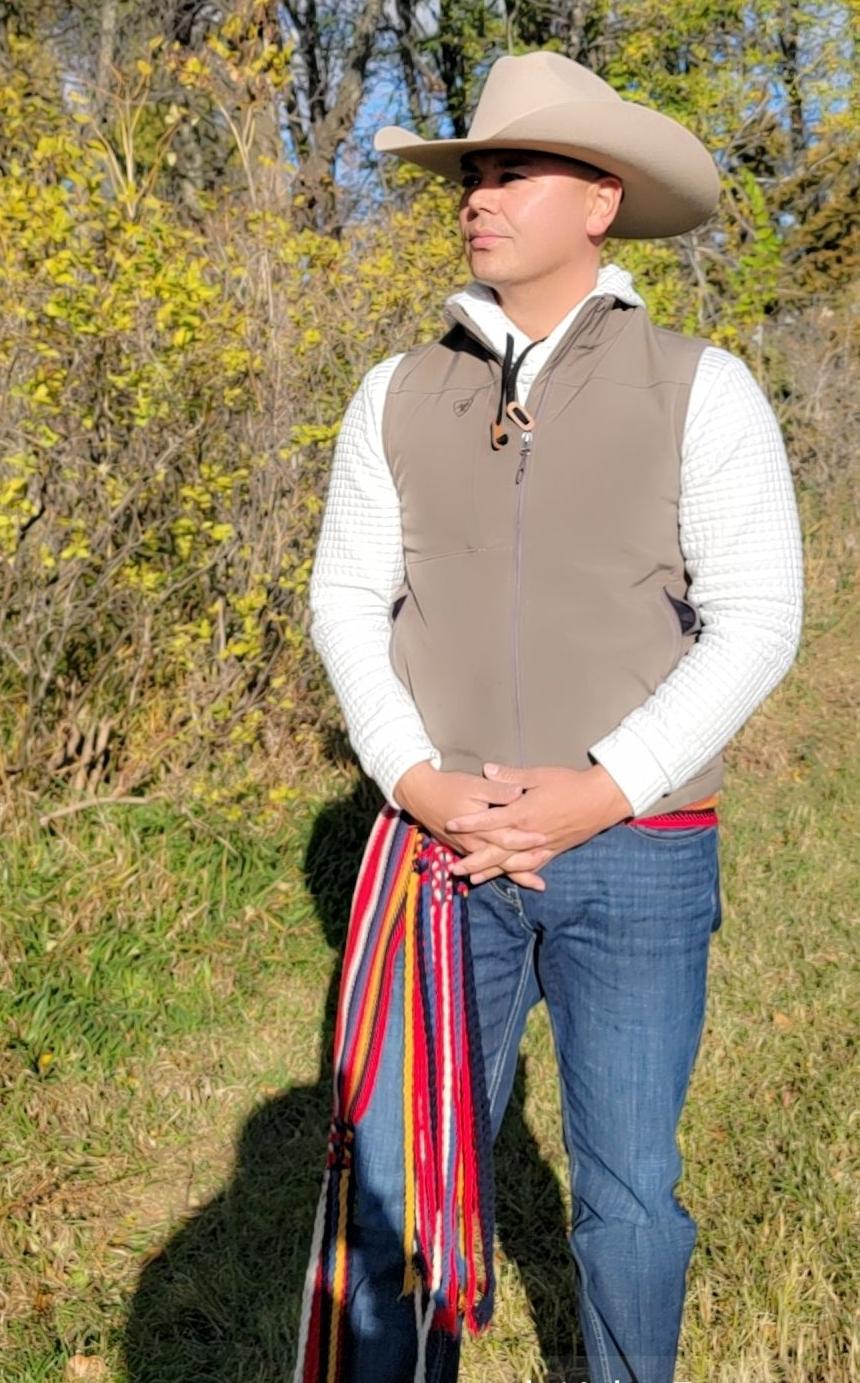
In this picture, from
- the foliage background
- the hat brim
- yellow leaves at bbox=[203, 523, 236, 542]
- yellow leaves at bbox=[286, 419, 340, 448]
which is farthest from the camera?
yellow leaves at bbox=[286, 419, 340, 448]

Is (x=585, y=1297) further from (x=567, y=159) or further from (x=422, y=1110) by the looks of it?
(x=567, y=159)

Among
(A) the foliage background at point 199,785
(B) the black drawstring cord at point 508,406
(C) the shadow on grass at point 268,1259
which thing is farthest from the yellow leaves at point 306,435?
(B) the black drawstring cord at point 508,406

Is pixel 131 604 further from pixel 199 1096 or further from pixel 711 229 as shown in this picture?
pixel 711 229

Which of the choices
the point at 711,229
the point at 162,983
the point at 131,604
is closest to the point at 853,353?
the point at 711,229

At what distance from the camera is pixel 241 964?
422 centimetres

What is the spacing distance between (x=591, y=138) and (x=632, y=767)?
92 centimetres

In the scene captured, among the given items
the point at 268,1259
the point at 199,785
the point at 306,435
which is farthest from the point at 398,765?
the point at 306,435

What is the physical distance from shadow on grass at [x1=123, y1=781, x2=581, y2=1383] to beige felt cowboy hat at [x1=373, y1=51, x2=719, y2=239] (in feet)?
6.98

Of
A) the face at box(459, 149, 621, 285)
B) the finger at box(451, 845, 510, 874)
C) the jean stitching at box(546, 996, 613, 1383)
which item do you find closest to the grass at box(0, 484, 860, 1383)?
the jean stitching at box(546, 996, 613, 1383)

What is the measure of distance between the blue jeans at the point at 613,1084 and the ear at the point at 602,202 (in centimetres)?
93

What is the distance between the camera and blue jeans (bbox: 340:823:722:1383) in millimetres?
2082

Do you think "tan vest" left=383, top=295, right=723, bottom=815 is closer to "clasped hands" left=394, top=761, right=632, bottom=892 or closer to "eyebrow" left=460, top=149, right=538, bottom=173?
"clasped hands" left=394, top=761, right=632, bottom=892

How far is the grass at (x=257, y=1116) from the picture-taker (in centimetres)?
289

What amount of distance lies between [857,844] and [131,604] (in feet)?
9.34
